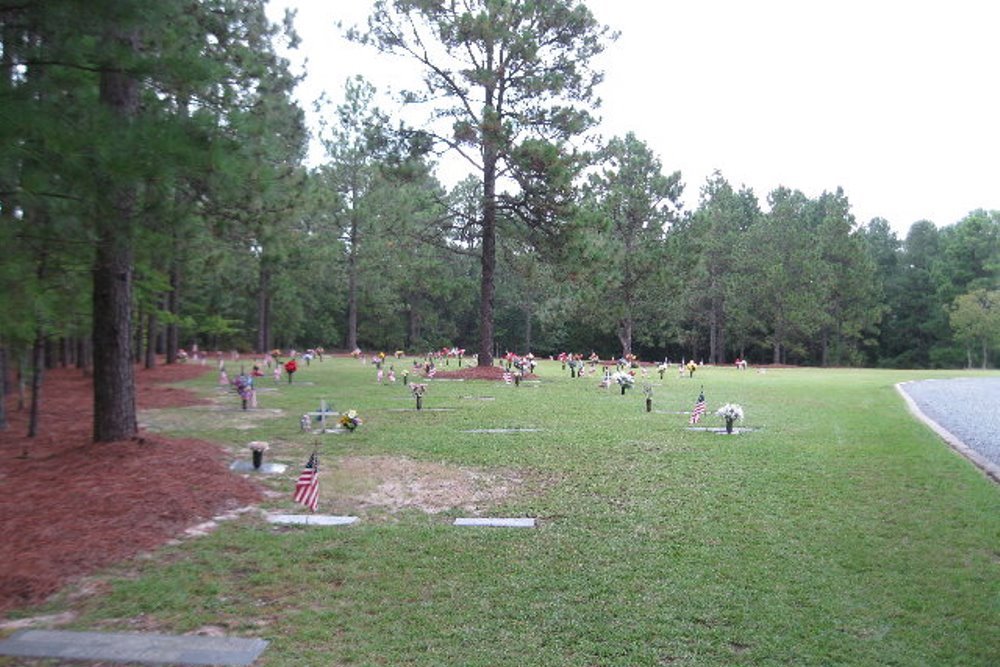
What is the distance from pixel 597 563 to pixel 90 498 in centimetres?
472

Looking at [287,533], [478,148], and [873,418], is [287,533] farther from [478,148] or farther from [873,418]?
[478,148]

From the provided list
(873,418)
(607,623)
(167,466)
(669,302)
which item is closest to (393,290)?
(669,302)

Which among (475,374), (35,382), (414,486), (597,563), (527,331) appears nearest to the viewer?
(597,563)

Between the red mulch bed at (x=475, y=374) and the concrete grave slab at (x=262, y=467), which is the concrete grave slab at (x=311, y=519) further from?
the red mulch bed at (x=475, y=374)

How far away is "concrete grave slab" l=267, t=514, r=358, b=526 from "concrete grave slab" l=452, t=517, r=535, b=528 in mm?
1007

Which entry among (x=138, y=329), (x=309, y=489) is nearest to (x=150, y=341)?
(x=138, y=329)

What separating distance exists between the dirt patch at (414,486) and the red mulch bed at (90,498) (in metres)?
1.03

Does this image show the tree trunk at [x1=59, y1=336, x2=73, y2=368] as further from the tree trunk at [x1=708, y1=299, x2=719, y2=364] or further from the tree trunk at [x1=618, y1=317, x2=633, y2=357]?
the tree trunk at [x1=708, y1=299, x2=719, y2=364]

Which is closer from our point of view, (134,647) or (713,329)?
(134,647)

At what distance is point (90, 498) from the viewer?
6.89 m

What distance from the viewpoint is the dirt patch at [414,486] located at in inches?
294

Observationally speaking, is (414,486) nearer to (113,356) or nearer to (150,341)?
(113,356)

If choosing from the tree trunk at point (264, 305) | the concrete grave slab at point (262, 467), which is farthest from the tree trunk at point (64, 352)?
the concrete grave slab at point (262, 467)

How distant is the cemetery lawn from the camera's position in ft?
13.8
